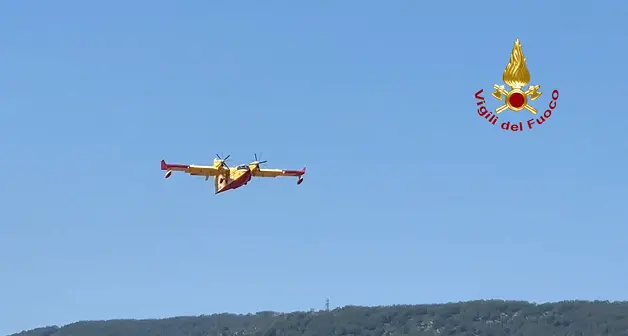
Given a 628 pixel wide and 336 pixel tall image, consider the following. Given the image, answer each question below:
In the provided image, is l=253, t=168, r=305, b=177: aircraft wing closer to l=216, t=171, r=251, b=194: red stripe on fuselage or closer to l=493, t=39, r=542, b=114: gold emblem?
l=216, t=171, r=251, b=194: red stripe on fuselage

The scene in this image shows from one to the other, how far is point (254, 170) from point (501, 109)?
42.7m

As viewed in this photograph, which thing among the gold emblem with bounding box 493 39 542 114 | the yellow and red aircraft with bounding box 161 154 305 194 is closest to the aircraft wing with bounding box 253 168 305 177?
the yellow and red aircraft with bounding box 161 154 305 194

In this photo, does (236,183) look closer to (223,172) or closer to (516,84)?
(223,172)

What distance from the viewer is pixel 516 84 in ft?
303

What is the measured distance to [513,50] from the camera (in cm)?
9181

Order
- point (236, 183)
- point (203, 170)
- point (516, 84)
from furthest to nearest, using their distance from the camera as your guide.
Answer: point (203, 170)
point (236, 183)
point (516, 84)

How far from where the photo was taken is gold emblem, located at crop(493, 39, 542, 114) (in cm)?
9188

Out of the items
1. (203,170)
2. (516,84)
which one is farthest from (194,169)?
(516,84)

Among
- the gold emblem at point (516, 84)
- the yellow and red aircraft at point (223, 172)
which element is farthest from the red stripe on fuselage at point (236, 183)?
the gold emblem at point (516, 84)

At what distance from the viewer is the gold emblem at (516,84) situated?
301 feet

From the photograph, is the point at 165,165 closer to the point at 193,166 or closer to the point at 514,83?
the point at 193,166

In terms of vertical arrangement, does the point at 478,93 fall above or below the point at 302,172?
below

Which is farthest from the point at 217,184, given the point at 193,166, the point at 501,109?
the point at 501,109

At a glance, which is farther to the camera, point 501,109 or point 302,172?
point 302,172
